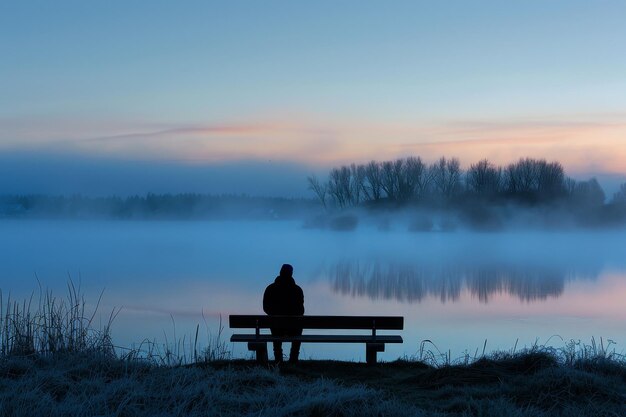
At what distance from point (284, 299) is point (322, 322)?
77 cm

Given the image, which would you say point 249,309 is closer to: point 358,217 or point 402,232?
point 358,217

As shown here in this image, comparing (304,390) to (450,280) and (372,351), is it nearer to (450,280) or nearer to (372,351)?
(372,351)

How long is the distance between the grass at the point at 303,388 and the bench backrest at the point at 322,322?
0.56m

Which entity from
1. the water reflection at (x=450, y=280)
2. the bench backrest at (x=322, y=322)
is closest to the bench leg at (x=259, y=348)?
the bench backrest at (x=322, y=322)

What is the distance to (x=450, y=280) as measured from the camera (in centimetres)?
2655

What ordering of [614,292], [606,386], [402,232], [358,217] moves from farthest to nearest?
[402,232], [358,217], [614,292], [606,386]

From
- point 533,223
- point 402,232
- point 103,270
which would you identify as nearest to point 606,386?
point 103,270

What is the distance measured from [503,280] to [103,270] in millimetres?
16445

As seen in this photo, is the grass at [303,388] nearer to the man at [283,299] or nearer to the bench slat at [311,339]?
the bench slat at [311,339]

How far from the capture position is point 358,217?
79.5m

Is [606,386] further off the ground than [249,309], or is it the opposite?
[606,386]

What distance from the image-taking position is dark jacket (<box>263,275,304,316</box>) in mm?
8797

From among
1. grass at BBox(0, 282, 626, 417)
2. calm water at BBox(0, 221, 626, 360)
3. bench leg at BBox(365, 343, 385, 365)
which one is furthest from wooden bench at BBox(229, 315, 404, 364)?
calm water at BBox(0, 221, 626, 360)

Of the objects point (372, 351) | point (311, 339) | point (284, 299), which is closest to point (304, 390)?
point (311, 339)
